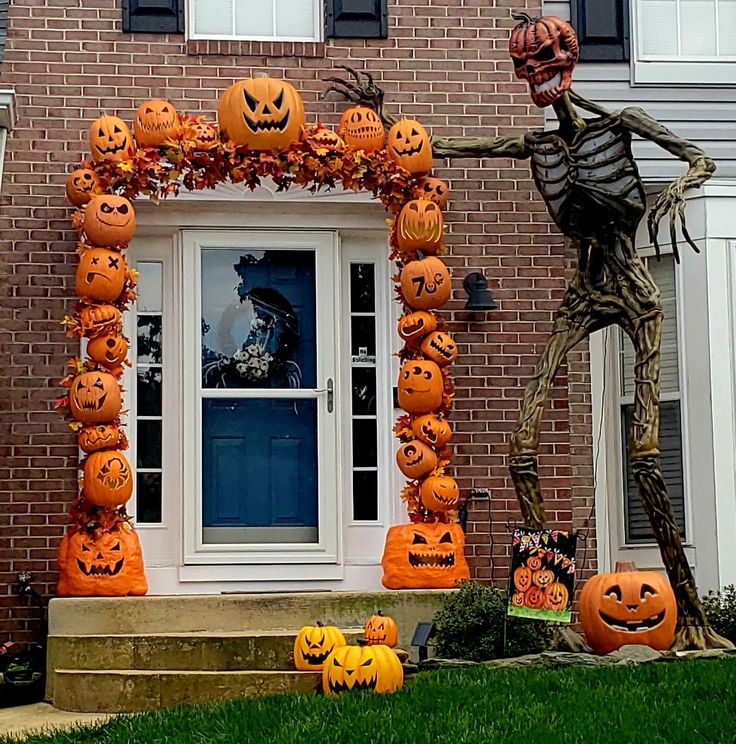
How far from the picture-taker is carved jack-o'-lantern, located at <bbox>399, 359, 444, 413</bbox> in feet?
29.3

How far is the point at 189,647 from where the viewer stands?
314 inches

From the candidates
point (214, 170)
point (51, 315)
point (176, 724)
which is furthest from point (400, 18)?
point (176, 724)

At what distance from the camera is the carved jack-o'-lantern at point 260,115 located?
8.81 m

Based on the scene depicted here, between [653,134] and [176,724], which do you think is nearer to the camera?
[176,724]

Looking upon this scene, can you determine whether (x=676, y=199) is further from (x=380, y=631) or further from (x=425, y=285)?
(x=380, y=631)

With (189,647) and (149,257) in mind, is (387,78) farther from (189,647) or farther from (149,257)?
(189,647)

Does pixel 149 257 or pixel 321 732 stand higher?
pixel 149 257

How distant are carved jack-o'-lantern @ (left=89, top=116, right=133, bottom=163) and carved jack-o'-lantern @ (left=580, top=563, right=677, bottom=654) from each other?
147 inches

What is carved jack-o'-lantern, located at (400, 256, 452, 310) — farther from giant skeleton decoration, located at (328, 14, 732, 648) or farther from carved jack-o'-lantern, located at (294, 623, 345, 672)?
carved jack-o'-lantern, located at (294, 623, 345, 672)

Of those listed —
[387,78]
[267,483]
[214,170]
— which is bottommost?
[267,483]

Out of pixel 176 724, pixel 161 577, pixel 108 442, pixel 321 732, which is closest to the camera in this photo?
pixel 321 732

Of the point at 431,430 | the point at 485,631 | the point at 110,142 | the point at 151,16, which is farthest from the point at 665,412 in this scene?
the point at 151,16

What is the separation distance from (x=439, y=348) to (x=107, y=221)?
6.86ft

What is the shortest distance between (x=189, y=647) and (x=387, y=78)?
400 cm
